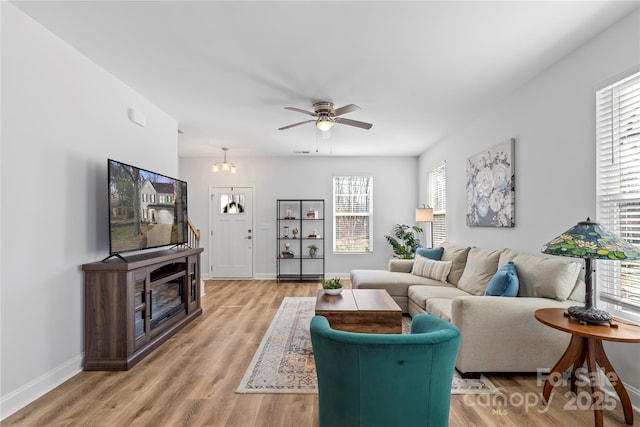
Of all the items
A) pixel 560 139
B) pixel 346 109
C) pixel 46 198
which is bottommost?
pixel 46 198

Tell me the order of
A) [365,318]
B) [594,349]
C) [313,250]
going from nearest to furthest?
[594,349] → [365,318] → [313,250]

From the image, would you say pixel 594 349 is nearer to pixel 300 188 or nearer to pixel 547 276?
pixel 547 276

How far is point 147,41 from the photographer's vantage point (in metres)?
2.53

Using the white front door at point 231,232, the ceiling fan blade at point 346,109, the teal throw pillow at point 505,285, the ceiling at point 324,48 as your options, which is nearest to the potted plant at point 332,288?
the teal throw pillow at point 505,285

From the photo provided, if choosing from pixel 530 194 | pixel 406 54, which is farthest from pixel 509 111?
pixel 406 54

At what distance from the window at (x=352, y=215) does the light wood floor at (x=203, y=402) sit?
4181 millimetres

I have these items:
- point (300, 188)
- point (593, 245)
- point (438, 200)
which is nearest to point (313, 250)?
point (300, 188)

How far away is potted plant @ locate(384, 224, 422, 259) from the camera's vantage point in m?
6.20

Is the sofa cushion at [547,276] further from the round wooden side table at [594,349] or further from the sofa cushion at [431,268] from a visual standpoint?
the sofa cushion at [431,268]

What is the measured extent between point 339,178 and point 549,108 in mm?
4427

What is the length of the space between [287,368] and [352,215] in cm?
457

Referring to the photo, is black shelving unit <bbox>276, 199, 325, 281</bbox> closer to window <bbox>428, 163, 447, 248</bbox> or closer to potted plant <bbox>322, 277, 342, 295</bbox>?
window <bbox>428, 163, 447, 248</bbox>

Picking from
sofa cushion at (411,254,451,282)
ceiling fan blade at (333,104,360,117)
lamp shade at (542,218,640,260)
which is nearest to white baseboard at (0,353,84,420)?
ceiling fan blade at (333,104,360,117)

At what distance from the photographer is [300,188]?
7035mm
